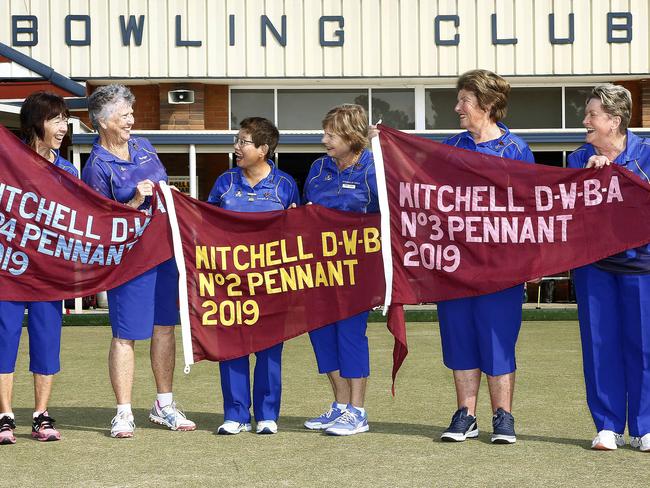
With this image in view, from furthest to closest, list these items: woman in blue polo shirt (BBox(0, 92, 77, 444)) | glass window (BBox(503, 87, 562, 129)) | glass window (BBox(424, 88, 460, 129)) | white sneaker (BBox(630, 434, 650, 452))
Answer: glass window (BBox(503, 87, 562, 129)) < glass window (BBox(424, 88, 460, 129)) < woman in blue polo shirt (BBox(0, 92, 77, 444)) < white sneaker (BBox(630, 434, 650, 452))

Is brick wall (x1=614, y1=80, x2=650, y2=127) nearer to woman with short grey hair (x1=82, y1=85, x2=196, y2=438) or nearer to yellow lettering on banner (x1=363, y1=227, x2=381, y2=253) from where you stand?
yellow lettering on banner (x1=363, y1=227, x2=381, y2=253)

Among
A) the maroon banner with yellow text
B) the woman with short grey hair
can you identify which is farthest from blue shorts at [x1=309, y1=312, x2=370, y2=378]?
the woman with short grey hair

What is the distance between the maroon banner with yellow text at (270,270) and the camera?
281 inches

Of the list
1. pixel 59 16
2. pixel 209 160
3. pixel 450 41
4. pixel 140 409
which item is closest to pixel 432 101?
pixel 450 41

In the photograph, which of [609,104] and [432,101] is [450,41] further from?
[609,104]

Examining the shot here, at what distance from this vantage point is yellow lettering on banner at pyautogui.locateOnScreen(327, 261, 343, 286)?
23.6 feet

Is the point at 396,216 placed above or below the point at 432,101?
below

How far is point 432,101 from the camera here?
22.4 meters

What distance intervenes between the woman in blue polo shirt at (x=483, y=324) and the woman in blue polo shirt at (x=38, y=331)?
221cm

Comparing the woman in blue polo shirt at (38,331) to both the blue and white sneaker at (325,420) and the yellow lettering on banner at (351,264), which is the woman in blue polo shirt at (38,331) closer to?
the blue and white sneaker at (325,420)

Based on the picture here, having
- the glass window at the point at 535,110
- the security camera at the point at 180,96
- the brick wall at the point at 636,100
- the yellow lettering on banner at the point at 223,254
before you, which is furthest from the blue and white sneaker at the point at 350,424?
the brick wall at the point at 636,100

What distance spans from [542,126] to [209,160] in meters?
6.14

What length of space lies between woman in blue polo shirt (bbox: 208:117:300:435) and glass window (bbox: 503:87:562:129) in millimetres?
15659

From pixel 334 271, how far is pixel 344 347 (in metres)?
0.45
